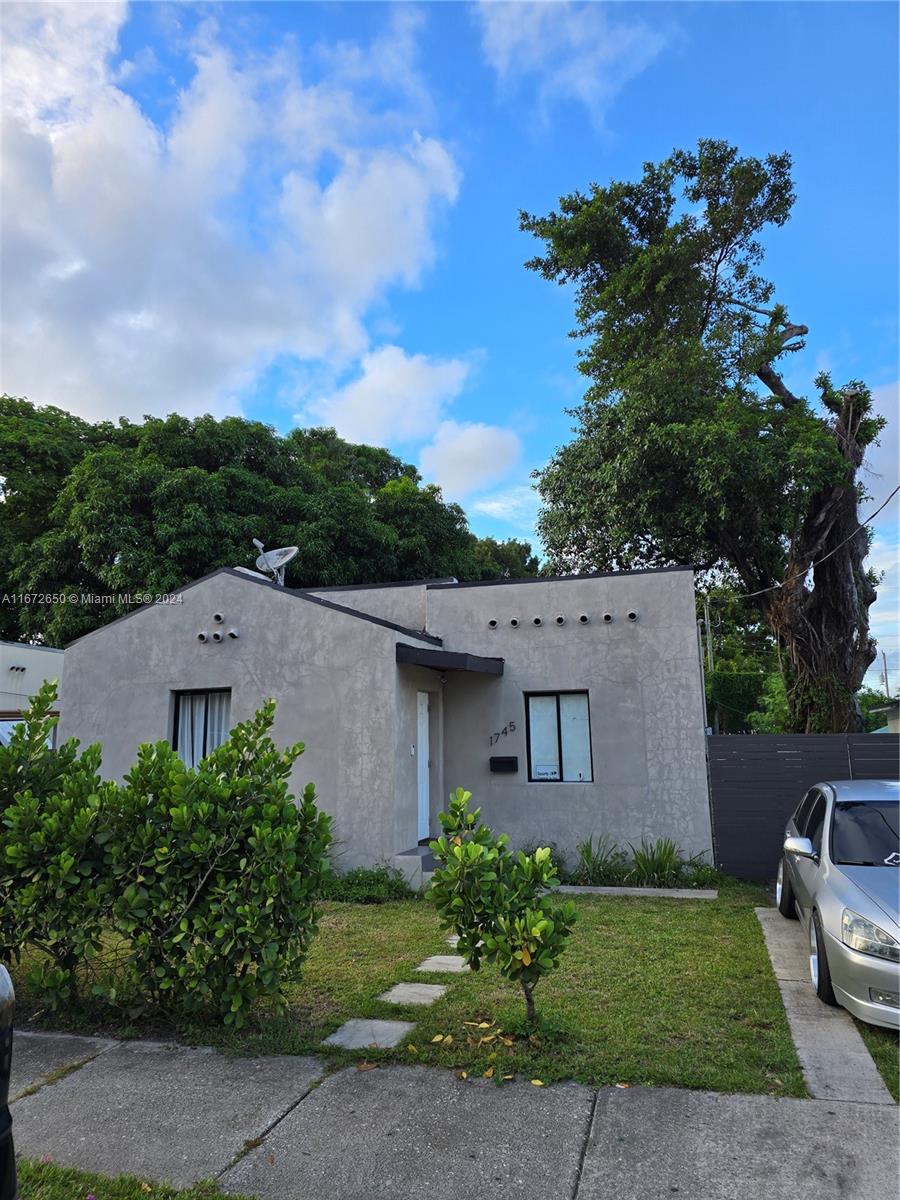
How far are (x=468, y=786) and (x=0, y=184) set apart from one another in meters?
10.1

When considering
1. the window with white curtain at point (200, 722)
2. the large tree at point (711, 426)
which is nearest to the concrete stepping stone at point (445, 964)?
the window with white curtain at point (200, 722)

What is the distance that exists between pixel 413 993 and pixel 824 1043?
8.79 ft

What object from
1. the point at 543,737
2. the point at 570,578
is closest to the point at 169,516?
the point at 570,578

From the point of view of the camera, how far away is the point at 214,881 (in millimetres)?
4430

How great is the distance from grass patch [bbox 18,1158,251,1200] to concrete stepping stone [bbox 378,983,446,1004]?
236cm

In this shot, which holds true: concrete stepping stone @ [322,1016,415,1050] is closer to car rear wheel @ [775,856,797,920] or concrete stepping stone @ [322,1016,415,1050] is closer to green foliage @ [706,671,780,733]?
car rear wheel @ [775,856,797,920]

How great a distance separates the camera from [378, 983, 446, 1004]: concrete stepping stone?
5077 mm

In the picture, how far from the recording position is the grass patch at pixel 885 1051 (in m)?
3.72

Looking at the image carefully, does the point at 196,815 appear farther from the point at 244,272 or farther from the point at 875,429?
the point at 875,429

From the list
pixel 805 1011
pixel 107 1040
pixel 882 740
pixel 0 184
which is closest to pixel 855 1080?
pixel 805 1011

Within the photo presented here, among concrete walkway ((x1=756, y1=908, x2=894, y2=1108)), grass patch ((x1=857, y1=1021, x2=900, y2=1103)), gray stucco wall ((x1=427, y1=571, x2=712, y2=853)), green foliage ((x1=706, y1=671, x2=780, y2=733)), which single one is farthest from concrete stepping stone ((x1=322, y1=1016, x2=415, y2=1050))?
green foliage ((x1=706, y1=671, x2=780, y2=733))

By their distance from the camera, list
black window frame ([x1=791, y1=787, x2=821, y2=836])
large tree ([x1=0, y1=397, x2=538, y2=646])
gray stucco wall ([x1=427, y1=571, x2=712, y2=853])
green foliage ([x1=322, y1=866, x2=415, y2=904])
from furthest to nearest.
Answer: large tree ([x1=0, y1=397, x2=538, y2=646]) < gray stucco wall ([x1=427, y1=571, x2=712, y2=853]) < green foliage ([x1=322, y1=866, x2=415, y2=904]) < black window frame ([x1=791, y1=787, x2=821, y2=836])

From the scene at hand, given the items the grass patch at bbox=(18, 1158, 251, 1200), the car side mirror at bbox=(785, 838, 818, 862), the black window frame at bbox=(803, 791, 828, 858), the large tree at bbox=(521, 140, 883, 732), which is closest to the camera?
the grass patch at bbox=(18, 1158, 251, 1200)

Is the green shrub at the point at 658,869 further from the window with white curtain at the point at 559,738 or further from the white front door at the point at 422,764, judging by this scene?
the white front door at the point at 422,764
